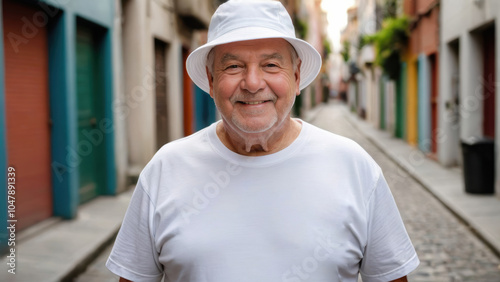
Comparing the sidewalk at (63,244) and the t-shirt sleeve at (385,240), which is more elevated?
the t-shirt sleeve at (385,240)

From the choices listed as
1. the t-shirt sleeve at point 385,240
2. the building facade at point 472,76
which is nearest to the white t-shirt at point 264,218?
the t-shirt sleeve at point 385,240

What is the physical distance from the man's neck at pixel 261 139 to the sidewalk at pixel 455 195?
458cm

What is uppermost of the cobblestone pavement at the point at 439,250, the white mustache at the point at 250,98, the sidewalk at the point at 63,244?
the white mustache at the point at 250,98

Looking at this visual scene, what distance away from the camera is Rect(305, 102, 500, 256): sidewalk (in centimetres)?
670

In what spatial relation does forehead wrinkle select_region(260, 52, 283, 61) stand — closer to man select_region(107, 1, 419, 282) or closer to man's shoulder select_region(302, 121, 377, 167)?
man select_region(107, 1, 419, 282)

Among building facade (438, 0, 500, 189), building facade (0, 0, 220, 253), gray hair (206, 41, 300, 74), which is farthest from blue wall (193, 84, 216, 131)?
gray hair (206, 41, 300, 74)

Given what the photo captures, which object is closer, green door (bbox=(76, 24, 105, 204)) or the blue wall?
green door (bbox=(76, 24, 105, 204))

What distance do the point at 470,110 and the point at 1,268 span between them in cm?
885

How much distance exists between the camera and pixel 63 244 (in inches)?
233

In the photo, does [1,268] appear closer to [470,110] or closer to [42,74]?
[42,74]

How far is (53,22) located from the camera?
724 centimetres

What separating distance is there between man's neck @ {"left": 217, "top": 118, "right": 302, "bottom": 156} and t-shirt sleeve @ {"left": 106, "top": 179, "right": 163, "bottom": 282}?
35 cm

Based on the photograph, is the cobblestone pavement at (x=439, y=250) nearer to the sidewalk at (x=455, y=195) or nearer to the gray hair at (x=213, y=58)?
the sidewalk at (x=455, y=195)

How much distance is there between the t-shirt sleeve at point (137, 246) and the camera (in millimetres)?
1958
